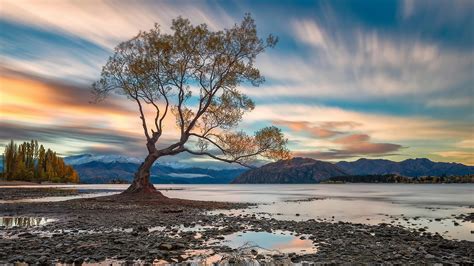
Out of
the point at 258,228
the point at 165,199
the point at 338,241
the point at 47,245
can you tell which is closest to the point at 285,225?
the point at 258,228

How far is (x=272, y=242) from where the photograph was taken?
60.8ft

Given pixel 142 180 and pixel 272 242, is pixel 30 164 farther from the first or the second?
pixel 272 242

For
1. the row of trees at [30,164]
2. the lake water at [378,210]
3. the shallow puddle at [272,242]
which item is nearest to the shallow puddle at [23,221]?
the shallow puddle at [272,242]

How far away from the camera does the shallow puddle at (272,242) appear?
16719 mm

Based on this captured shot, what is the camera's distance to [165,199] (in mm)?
45750

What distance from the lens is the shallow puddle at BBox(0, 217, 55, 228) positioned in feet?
78.2

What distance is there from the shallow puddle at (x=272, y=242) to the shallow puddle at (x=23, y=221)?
43.5 ft

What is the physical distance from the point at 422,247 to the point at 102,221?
19.0 m

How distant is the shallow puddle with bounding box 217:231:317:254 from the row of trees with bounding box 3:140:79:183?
180m

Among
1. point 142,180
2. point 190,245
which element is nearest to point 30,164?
point 142,180

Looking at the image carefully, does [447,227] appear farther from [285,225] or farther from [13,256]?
[13,256]

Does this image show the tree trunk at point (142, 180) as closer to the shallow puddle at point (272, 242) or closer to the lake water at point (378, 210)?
the lake water at point (378, 210)

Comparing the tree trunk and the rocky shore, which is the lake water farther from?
the tree trunk

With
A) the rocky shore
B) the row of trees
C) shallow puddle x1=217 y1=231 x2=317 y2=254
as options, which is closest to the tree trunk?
the rocky shore
